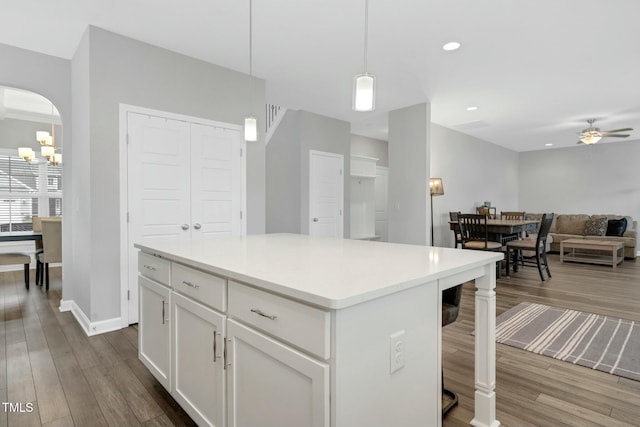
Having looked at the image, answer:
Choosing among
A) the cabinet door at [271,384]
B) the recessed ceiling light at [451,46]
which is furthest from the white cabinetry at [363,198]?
the cabinet door at [271,384]

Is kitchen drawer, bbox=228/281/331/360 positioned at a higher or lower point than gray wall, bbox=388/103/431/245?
lower

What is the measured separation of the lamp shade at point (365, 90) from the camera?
72.8 inches

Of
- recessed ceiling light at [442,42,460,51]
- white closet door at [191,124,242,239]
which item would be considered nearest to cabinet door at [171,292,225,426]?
white closet door at [191,124,242,239]

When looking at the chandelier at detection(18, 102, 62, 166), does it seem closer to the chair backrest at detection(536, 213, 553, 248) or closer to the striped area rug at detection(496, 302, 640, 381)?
the striped area rug at detection(496, 302, 640, 381)

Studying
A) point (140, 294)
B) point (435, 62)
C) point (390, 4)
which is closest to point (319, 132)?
point (435, 62)

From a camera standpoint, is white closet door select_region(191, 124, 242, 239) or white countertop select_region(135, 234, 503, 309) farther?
white closet door select_region(191, 124, 242, 239)

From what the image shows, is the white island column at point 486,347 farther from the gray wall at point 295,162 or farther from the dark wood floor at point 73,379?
the gray wall at point 295,162

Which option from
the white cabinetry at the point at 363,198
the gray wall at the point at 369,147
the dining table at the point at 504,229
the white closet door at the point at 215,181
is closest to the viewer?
the white closet door at the point at 215,181

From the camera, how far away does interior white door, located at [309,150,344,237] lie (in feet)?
18.0

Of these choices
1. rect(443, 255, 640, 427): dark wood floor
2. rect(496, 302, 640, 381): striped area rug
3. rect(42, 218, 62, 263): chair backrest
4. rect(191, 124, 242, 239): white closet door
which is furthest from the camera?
rect(42, 218, 62, 263): chair backrest

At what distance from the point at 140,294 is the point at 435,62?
360 cm

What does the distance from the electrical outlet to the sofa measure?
790 cm

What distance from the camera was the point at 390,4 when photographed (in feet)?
8.53

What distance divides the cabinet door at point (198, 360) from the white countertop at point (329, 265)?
0.23 meters
